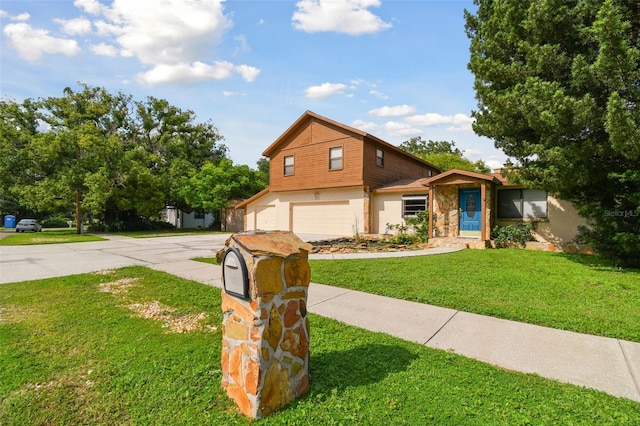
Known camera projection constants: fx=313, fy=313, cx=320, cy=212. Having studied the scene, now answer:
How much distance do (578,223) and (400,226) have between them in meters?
6.67

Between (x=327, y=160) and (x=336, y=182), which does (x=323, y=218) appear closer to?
(x=336, y=182)

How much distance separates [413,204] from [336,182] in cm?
426

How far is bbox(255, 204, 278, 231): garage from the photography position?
67.2 feet

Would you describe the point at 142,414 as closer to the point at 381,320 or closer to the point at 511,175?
the point at 381,320

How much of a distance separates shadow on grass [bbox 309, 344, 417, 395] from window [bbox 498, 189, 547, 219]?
1091 cm

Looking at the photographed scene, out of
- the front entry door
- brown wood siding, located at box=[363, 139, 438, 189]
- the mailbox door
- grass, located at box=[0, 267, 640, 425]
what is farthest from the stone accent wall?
the mailbox door

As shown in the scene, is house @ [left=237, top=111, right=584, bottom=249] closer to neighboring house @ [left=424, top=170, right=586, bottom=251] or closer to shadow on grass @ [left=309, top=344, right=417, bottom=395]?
neighboring house @ [left=424, top=170, right=586, bottom=251]

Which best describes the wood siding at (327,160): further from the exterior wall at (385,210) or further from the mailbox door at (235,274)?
the mailbox door at (235,274)

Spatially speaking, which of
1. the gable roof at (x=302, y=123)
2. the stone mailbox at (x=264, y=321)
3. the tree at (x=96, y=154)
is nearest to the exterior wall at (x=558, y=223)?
the gable roof at (x=302, y=123)

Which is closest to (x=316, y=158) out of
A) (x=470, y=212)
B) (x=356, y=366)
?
(x=470, y=212)

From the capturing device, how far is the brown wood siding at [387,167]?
16.2 m

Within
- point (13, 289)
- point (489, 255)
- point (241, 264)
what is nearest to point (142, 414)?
point (241, 264)

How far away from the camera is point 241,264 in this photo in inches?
88.5

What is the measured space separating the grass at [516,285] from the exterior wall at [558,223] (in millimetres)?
1858
